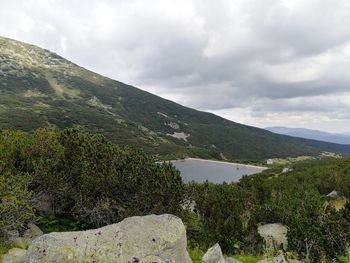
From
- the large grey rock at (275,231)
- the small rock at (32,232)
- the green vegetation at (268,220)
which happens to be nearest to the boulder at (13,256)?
the small rock at (32,232)

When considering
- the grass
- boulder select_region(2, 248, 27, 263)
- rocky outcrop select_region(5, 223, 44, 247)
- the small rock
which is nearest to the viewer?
boulder select_region(2, 248, 27, 263)

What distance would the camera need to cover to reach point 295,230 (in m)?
18.9

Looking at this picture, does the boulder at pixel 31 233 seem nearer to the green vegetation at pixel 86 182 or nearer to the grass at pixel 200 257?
the green vegetation at pixel 86 182

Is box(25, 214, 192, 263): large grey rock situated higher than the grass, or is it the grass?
box(25, 214, 192, 263): large grey rock

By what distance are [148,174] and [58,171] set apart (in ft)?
19.2

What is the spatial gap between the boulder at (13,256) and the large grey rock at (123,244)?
915mm

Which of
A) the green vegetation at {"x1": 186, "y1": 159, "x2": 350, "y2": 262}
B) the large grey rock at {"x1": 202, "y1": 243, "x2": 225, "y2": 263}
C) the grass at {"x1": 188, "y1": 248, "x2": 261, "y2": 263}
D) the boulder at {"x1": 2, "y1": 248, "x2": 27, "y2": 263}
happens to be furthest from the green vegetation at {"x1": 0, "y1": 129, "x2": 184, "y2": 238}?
the large grey rock at {"x1": 202, "y1": 243, "x2": 225, "y2": 263}

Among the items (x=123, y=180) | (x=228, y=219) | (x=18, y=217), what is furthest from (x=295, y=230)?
(x=18, y=217)

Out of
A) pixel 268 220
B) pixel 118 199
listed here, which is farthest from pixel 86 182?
pixel 268 220

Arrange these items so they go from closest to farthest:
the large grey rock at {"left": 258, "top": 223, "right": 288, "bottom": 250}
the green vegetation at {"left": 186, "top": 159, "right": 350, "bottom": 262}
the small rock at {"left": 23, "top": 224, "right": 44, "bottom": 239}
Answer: the small rock at {"left": 23, "top": 224, "right": 44, "bottom": 239} < the green vegetation at {"left": 186, "top": 159, "right": 350, "bottom": 262} < the large grey rock at {"left": 258, "top": 223, "right": 288, "bottom": 250}

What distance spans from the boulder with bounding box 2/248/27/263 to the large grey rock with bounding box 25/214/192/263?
3.00 feet

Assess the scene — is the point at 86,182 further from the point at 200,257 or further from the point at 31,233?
the point at 200,257

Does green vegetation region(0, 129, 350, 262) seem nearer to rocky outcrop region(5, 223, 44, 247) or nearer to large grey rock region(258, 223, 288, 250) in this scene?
rocky outcrop region(5, 223, 44, 247)

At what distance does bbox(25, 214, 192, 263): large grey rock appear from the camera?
9.82 metres
